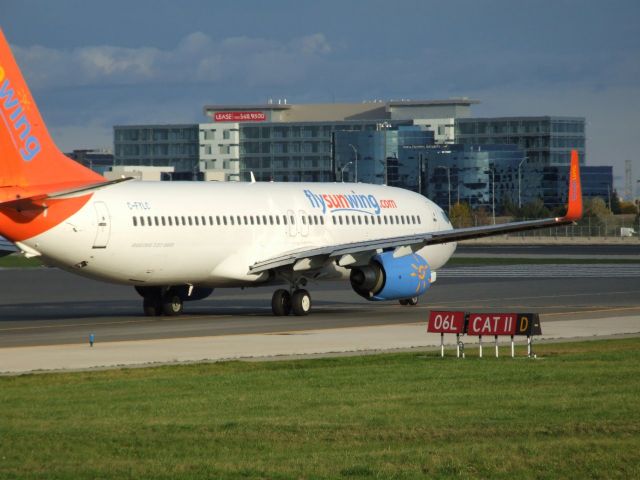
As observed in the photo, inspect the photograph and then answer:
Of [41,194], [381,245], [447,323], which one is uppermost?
[41,194]

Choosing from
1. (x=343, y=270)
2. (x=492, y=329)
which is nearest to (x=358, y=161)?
(x=343, y=270)

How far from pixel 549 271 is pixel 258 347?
40879mm

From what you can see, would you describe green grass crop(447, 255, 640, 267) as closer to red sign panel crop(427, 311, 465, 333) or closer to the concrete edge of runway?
the concrete edge of runway

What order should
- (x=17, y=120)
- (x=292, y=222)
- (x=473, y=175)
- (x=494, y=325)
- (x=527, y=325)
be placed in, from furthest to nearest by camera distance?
(x=473, y=175) → (x=292, y=222) → (x=17, y=120) → (x=494, y=325) → (x=527, y=325)

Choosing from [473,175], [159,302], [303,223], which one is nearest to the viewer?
[159,302]

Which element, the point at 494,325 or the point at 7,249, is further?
the point at 7,249

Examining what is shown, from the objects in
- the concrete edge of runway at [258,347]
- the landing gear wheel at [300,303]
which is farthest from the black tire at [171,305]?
the concrete edge of runway at [258,347]

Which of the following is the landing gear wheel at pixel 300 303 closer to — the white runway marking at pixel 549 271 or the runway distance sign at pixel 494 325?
the runway distance sign at pixel 494 325

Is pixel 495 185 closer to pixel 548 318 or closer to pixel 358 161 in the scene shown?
pixel 358 161

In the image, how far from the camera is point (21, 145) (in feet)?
113

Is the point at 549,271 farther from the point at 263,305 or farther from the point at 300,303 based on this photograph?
the point at 300,303

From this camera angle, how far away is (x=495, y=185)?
19288 centimetres

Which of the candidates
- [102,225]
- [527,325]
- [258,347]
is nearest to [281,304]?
[102,225]

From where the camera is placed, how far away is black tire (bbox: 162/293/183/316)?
136ft
